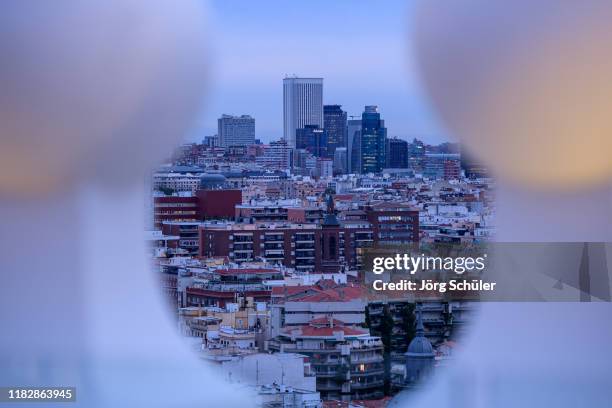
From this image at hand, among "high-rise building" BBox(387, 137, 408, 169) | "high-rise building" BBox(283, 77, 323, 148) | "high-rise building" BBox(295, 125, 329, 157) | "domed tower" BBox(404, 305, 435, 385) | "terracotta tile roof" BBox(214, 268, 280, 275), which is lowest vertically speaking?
"domed tower" BBox(404, 305, 435, 385)

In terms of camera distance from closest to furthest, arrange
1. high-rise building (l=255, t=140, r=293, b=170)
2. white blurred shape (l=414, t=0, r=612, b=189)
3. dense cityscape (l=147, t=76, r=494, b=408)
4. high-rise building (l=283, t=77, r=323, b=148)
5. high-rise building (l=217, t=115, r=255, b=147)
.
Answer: white blurred shape (l=414, t=0, r=612, b=189) → dense cityscape (l=147, t=76, r=494, b=408) → high-rise building (l=283, t=77, r=323, b=148) → high-rise building (l=217, t=115, r=255, b=147) → high-rise building (l=255, t=140, r=293, b=170)

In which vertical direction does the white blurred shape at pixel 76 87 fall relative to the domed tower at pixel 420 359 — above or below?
above

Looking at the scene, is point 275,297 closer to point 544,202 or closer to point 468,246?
point 468,246

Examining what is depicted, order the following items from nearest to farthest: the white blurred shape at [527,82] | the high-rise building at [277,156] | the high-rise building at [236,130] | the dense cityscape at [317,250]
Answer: the white blurred shape at [527,82]
the dense cityscape at [317,250]
the high-rise building at [236,130]
the high-rise building at [277,156]

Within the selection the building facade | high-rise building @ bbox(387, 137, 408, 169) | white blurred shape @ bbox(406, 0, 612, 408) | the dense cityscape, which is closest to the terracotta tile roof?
A: the dense cityscape

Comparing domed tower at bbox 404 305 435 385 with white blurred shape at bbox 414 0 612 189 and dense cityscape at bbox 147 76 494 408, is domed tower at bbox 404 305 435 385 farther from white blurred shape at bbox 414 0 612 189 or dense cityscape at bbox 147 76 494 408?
white blurred shape at bbox 414 0 612 189

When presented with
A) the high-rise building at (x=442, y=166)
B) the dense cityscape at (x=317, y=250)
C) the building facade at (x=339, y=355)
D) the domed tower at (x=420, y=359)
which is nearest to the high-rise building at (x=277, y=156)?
the dense cityscape at (x=317, y=250)

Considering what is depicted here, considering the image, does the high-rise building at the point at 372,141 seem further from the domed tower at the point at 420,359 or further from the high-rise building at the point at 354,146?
the domed tower at the point at 420,359
